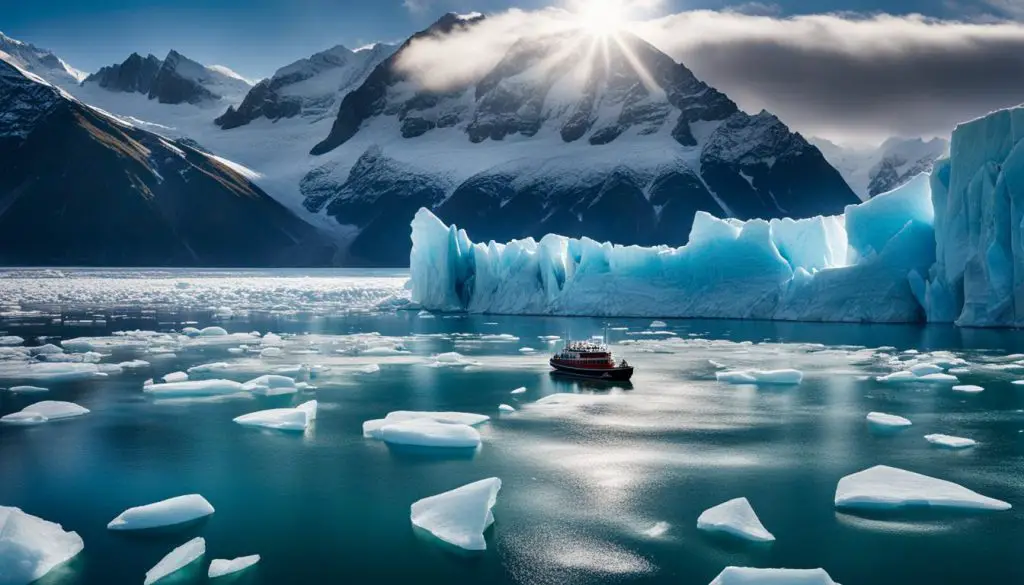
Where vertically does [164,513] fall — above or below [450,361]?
below

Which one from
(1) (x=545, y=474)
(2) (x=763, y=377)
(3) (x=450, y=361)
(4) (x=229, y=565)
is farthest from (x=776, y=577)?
(3) (x=450, y=361)

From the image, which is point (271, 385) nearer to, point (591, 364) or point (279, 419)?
point (279, 419)

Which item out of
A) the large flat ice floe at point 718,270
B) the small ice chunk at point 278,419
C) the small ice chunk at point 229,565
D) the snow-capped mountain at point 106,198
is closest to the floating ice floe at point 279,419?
the small ice chunk at point 278,419

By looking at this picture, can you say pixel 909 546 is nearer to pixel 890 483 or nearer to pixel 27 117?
pixel 890 483

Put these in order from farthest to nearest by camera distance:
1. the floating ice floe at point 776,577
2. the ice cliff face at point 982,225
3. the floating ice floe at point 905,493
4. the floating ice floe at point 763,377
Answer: the ice cliff face at point 982,225
the floating ice floe at point 763,377
the floating ice floe at point 905,493
the floating ice floe at point 776,577

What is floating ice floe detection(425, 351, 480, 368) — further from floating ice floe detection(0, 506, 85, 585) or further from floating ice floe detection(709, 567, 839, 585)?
floating ice floe detection(709, 567, 839, 585)

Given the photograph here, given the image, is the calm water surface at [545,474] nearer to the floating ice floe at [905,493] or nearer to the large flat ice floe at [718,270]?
the floating ice floe at [905,493]
